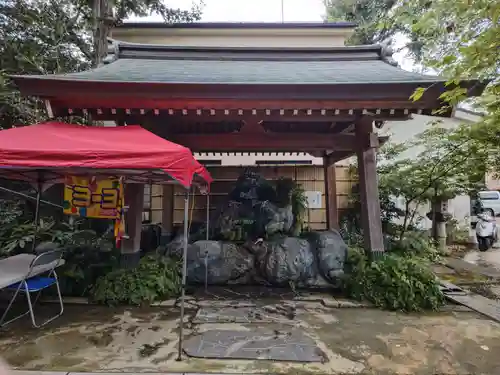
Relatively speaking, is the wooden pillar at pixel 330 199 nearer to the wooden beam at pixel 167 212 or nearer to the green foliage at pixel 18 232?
the wooden beam at pixel 167 212

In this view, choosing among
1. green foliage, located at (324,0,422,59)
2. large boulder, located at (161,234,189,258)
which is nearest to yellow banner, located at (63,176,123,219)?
large boulder, located at (161,234,189,258)

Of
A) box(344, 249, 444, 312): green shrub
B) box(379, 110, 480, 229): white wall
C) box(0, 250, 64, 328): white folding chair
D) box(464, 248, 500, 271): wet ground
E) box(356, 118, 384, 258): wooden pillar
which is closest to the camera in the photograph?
box(0, 250, 64, 328): white folding chair

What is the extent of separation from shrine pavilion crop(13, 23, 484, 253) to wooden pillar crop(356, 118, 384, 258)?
2 cm

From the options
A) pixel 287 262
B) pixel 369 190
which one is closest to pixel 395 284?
pixel 369 190

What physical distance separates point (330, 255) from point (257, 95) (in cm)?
283

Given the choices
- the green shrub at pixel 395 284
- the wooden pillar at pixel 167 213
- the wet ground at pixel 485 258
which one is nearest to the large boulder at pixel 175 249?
the wooden pillar at pixel 167 213

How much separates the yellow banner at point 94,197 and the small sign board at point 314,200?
506 centimetres

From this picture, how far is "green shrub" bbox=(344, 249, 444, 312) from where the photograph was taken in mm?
3916

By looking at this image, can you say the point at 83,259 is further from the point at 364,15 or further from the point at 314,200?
the point at 364,15

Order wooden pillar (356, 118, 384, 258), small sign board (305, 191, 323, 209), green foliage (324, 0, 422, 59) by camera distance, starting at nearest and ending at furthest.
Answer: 1. wooden pillar (356, 118, 384, 258)
2. small sign board (305, 191, 323, 209)
3. green foliage (324, 0, 422, 59)

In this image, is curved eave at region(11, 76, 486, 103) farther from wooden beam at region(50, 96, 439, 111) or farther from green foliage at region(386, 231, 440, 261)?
green foliage at region(386, 231, 440, 261)

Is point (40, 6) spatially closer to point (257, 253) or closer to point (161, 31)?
point (161, 31)

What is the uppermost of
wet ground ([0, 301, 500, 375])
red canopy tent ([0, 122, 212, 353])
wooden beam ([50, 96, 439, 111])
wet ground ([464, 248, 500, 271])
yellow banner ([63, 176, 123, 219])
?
wooden beam ([50, 96, 439, 111])

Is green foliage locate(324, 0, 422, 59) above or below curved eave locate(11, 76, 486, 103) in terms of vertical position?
above
